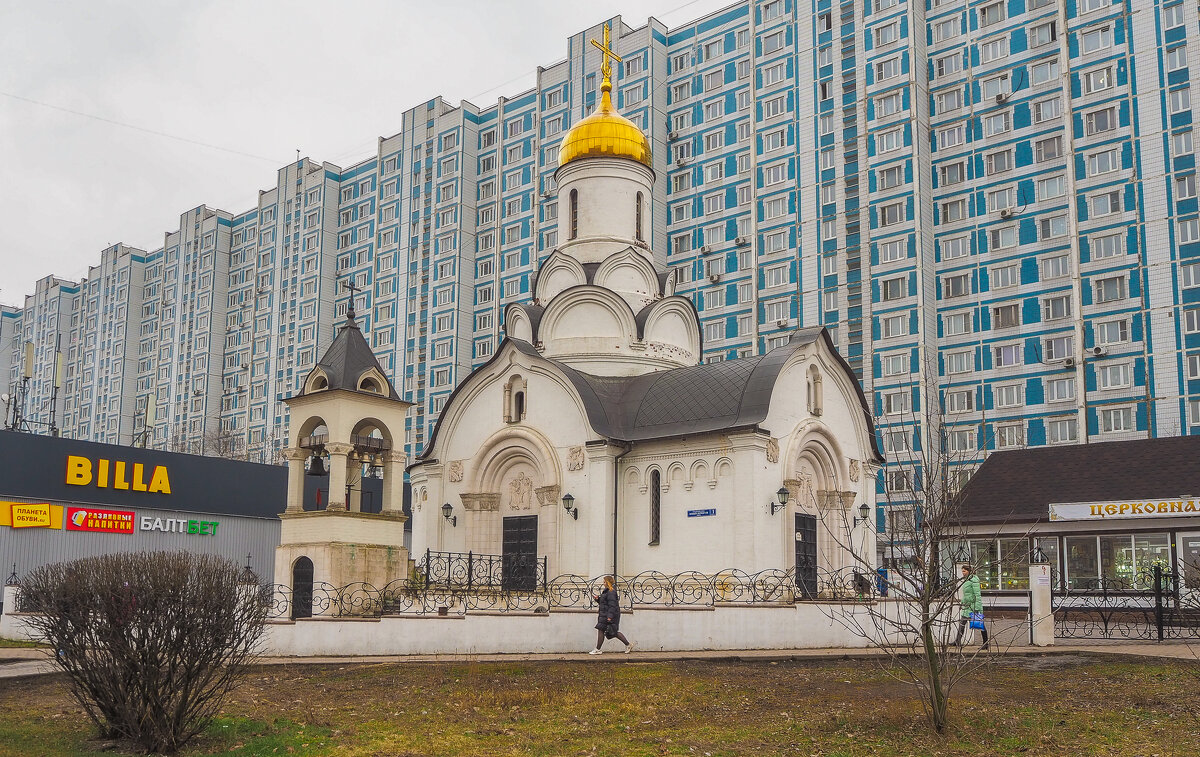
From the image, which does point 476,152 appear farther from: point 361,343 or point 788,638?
point 788,638

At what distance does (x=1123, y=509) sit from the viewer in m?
28.8

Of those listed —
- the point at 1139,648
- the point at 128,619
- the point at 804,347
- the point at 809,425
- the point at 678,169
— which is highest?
the point at 678,169

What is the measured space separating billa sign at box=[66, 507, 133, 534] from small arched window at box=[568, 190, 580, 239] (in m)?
15.7

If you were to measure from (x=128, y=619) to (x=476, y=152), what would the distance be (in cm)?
6034

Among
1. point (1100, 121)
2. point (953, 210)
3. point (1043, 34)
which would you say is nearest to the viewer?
Answer: point (1100, 121)

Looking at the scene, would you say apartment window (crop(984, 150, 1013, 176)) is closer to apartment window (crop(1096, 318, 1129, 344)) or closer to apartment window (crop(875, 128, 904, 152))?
apartment window (crop(875, 128, 904, 152))

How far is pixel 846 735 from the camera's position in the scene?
10.1m

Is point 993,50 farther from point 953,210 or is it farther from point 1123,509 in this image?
point 1123,509

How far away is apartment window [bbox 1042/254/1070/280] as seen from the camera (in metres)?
44.6

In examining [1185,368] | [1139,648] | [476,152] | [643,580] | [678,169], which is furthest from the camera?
[476,152]

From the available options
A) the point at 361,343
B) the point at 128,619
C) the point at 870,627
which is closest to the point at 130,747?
the point at 128,619

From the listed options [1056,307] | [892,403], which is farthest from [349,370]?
[1056,307]

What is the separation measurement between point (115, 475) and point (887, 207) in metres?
34.7

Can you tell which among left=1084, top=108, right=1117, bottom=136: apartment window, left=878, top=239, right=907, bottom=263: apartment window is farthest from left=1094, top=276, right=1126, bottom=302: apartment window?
left=878, top=239, right=907, bottom=263: apartment window
